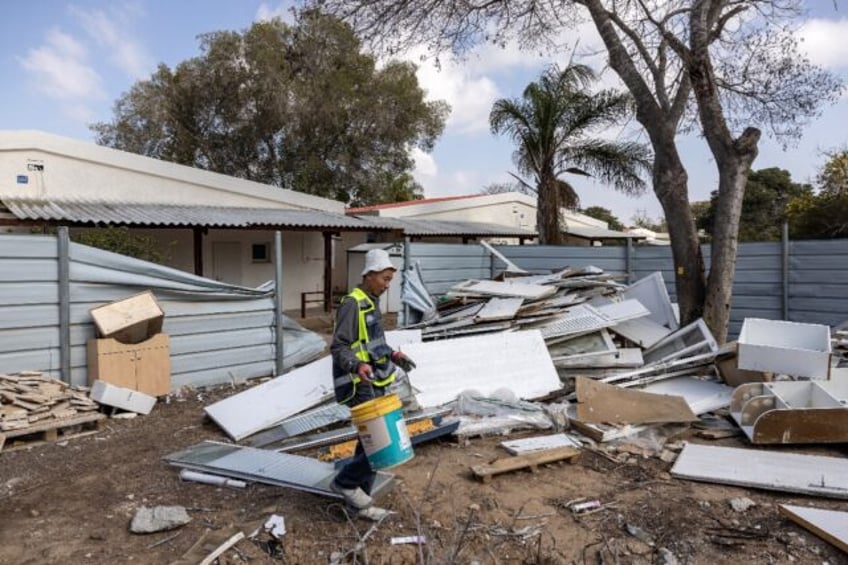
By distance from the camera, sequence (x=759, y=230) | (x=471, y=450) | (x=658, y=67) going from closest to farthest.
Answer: (x=471, y=450) < (x=658, y=67) < (x=759, y=230)

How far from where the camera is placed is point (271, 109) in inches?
870

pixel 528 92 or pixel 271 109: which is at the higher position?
pixel 271 109

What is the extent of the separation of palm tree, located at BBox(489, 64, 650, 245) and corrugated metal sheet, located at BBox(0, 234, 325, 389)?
9.35 m

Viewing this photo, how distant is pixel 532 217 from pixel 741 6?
46.7 ft

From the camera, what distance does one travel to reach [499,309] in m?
7.34

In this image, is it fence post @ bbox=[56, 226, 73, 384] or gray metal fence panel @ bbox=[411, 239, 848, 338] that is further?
gray metal fence panel @ bbox=[411, 239, 848, 338]

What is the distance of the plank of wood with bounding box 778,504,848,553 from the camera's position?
3.02 m

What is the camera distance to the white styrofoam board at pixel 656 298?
820 centimetres

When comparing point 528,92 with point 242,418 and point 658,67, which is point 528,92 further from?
point 242,418

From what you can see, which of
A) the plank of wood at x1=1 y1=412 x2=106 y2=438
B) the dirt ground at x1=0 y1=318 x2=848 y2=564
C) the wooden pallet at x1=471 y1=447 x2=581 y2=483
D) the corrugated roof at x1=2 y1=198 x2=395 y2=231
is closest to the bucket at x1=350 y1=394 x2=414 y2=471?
the dirt ground at x1=0 y1=318 x2=848 y2=564

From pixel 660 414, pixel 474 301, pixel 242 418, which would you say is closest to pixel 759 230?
pixel 474 301

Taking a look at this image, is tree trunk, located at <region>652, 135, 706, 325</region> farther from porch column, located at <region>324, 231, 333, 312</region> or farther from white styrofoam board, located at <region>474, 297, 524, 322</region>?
porch column, located at <region>324, 231, 333, 312</region>

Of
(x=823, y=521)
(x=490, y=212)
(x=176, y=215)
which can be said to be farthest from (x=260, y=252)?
(x=823, y=521)

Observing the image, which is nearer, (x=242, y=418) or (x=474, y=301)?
(x=242, y=418)
